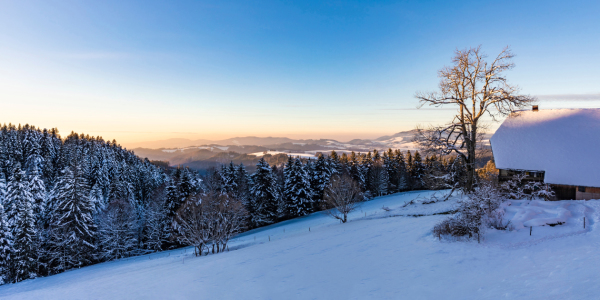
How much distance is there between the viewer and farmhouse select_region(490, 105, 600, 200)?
1625 centimetres

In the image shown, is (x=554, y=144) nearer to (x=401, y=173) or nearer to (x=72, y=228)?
(x=401, y=173)

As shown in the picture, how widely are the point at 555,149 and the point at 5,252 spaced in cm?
5030

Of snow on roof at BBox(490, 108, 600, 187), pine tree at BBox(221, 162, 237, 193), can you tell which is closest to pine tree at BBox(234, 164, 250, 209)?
pine tree at BBox(221, 162, 237, 193)

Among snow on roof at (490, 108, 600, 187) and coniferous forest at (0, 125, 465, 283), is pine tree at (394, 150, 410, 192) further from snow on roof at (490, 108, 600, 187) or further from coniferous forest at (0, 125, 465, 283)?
snow on roof at (490, 108, 600, 187)

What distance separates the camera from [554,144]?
60.5ft

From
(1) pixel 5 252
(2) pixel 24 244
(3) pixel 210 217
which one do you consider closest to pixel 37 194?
(2) pixel 24 244

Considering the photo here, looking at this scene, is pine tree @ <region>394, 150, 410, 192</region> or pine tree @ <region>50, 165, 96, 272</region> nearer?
pine tree @ <region>50, 165, 96, 272</region>

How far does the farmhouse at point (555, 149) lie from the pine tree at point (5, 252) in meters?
46.0

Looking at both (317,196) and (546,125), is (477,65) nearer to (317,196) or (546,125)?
(546,125)

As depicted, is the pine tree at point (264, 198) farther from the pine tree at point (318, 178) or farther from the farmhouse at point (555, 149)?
the farmhouse at point (555, 149)

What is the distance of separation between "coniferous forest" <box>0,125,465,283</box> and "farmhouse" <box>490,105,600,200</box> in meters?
3.79

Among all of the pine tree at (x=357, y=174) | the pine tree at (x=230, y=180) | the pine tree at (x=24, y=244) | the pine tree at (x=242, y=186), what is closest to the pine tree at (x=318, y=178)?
the pine tree at (x=357, y=174)

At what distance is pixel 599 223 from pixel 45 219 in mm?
56045

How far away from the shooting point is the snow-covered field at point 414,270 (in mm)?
8438
